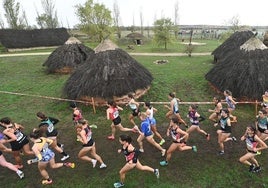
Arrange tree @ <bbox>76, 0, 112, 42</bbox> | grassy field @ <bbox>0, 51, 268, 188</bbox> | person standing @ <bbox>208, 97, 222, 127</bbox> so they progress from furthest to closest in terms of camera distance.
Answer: tree @ <bbox>76, 0, 112, 42</bbox>, person standing @ <bbox>208, 97, 222, 127</bbox>, grassy field @ <bbox>0, 51, 268, 188</bbox>

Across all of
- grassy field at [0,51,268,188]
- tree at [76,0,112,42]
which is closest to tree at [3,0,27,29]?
tree at [76,0,112,42]

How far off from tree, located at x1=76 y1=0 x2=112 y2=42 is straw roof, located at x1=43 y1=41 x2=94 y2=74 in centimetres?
1543

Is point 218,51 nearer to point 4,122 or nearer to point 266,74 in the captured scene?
point 266,74

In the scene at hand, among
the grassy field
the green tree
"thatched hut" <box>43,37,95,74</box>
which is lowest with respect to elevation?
the grassy field

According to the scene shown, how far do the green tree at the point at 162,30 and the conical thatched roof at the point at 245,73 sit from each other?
18.7 m

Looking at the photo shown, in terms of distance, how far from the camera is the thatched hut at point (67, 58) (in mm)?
20234

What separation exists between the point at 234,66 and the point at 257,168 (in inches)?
289

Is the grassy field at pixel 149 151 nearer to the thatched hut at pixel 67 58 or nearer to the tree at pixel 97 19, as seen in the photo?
the thatched hut at pixel 67 58

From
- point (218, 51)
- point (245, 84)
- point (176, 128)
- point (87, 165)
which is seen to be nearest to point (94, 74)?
point (87, 165)

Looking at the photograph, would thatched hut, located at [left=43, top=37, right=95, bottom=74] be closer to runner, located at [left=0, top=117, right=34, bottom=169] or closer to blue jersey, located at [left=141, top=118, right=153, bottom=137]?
runner, located at [left=0, top=117, right=34, bottom=169]

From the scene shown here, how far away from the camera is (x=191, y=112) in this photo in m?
8.63

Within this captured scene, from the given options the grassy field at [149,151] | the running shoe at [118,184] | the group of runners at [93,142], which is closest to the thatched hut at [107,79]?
the grassy field at [149,151]

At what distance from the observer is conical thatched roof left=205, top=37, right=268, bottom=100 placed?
481 inches

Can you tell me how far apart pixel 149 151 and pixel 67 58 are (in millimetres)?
13902
